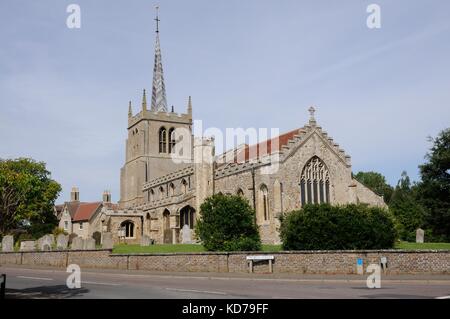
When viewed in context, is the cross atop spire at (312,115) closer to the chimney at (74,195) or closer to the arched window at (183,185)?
the arched window at (183,185)

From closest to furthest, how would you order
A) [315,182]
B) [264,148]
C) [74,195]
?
[315,182], [264,148], [74,195]

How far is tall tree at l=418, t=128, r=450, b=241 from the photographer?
40812 mm

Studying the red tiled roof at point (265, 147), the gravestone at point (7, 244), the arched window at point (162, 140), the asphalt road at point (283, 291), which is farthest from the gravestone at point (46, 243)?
the arched window at point (162, 140)

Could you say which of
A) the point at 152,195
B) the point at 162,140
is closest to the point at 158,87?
the point at 162,140

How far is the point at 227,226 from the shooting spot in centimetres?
2612

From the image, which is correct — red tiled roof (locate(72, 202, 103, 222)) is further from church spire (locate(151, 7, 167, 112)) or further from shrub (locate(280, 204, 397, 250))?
shrub (locate(280, 204, 397, 250))

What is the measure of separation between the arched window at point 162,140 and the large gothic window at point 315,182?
32.2m

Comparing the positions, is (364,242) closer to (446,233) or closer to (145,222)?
(446,233)

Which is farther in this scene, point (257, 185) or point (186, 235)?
point (186, 235)

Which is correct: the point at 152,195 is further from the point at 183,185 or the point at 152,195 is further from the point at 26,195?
the point at 26,195

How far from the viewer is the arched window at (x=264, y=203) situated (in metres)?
39.2

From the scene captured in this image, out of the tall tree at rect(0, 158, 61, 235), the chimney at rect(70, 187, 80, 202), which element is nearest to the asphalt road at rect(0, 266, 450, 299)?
the tall tree at rect(0, 158, 61, 235)

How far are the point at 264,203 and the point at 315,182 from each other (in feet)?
16.1
